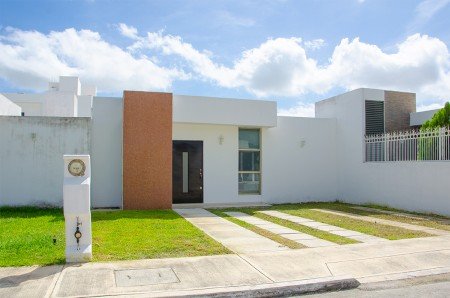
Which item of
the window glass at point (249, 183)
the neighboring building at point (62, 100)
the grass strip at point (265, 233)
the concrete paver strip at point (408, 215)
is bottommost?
the concrete paver strip at point (408, 215)

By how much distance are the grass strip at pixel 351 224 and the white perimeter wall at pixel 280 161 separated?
1674 mm

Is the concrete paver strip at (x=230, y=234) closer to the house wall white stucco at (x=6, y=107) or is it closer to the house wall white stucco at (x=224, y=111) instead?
the house wall white stucco at (x=224, y=111)

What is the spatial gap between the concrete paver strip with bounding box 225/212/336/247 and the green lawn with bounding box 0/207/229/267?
1611 mm

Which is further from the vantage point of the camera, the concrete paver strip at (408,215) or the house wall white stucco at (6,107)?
the house wall white stucco at (6,107)

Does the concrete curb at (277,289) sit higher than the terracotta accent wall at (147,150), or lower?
lower

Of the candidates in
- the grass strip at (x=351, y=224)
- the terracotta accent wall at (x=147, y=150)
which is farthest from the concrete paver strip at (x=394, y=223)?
the terracotta accent wall at (x=147, y=150)

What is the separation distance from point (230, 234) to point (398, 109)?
32.2 ft

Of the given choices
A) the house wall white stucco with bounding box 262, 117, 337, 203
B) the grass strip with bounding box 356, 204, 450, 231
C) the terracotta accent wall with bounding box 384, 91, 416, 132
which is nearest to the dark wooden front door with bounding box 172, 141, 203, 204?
the house wall white stucco with bounding box 262, 117, 337, 203

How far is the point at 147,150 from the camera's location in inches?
504

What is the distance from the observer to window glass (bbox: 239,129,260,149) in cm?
1499

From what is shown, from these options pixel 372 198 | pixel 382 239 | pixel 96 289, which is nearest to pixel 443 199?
pixel 372 198

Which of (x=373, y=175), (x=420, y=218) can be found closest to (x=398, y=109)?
(x=373, y=175)

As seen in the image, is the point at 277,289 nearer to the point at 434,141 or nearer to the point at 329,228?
the point at 329,228

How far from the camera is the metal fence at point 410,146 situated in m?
11.6
